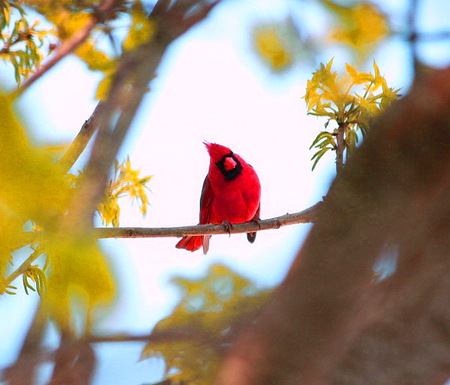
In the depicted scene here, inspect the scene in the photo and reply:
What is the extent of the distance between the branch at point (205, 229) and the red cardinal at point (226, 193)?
105 centimetres

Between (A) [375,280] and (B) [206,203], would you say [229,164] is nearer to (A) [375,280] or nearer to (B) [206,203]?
(B) [206,203]

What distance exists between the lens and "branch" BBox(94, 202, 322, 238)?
2.72m

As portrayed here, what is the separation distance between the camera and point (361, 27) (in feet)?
4.91

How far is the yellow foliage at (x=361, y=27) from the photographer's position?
4.54 feet

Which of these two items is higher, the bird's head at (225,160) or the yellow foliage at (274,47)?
the bird's head at (225,160)

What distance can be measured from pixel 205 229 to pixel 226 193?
64.1 inches

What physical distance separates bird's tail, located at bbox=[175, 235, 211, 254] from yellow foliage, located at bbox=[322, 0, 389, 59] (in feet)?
12.0

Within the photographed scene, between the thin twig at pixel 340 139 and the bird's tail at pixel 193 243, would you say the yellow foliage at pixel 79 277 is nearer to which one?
the thin twig at pixel 340 139

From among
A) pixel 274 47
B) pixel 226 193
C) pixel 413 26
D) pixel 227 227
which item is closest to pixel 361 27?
pixel 274 47

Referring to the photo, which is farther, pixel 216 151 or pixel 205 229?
pixel 216 151

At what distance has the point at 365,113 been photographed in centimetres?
275

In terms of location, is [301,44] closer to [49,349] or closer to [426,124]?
[426,124]

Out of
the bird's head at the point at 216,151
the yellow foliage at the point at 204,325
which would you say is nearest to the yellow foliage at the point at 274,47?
the yellow foliage at the point at 204,325

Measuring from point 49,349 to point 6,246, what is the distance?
0.47ft
